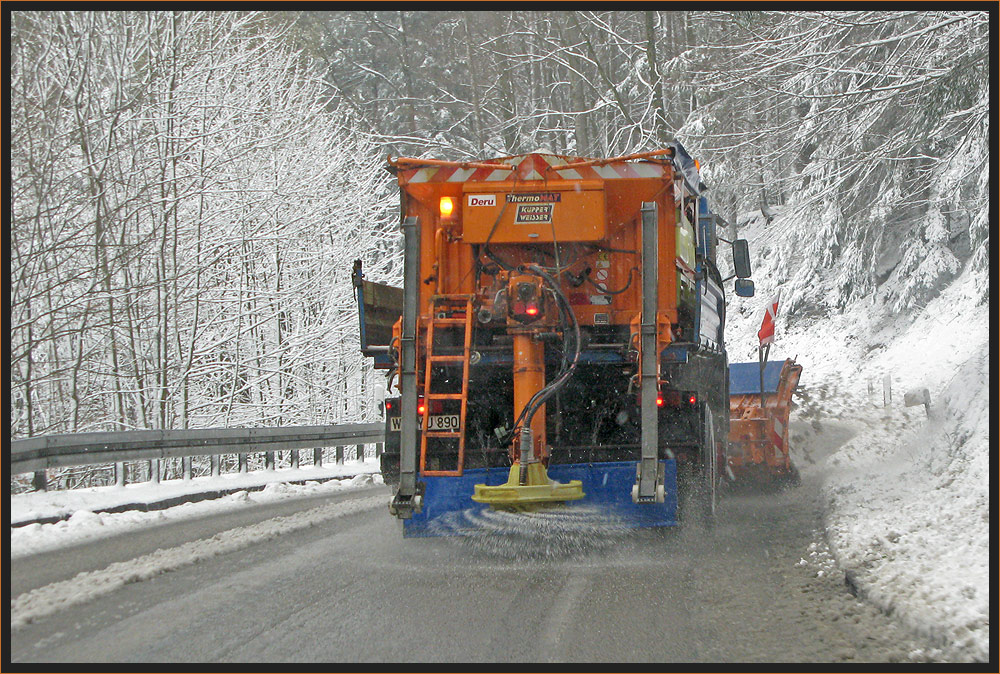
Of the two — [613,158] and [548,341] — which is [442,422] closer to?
[548,341]

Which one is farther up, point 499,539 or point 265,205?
point 265,205

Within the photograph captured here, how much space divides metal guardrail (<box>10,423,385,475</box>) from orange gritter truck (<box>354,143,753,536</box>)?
134 inches

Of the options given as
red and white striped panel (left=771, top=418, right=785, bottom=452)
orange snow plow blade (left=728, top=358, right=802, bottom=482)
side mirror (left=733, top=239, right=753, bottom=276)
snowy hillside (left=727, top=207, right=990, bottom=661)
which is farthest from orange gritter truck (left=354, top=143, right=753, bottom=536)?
red and white striped panel (left=771, top=418, right=785, bottom=452)

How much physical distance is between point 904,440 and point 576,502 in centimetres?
747

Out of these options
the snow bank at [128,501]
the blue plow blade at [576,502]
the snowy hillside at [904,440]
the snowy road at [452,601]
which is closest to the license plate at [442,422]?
the blue plow blade at [576,502]

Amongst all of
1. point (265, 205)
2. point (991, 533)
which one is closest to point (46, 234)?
point (265, 205)

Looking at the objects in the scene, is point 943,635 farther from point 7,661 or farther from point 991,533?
point 7,661

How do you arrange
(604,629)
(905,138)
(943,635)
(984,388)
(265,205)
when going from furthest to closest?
(265,205)
(905,138)
(984,388)
(604,629)
(943,635)

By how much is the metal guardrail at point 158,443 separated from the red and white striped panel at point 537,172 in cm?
432

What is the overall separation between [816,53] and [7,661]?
10.4m

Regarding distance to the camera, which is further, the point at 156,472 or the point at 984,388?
the point at 156,472

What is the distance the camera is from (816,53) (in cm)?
1127

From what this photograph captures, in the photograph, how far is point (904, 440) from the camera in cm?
1238

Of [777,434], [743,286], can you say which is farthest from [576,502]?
[777,434]
